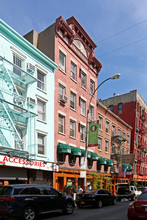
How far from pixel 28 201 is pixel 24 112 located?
864cm

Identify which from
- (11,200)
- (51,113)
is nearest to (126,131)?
(51,113)

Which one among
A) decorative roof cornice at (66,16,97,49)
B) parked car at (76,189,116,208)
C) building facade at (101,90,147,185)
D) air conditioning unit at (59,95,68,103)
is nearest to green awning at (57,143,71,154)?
air conditioning unit at (59,95,68,103)

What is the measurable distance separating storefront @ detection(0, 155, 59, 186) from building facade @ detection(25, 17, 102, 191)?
1.16 metres

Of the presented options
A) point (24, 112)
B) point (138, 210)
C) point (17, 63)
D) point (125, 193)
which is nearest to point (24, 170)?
point (24, 112)

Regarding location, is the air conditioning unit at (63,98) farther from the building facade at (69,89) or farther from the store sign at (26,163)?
the store sign at (26,163)

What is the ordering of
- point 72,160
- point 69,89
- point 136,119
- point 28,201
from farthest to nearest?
point 136,119
point 69,89
point 72,160
point 28,201

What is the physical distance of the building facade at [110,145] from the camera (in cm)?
3328

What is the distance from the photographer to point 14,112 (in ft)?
58.0

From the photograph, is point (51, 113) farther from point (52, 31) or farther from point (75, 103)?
point (52, 31)

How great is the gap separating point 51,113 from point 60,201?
423 inches

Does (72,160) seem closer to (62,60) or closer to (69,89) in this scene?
(69,89)

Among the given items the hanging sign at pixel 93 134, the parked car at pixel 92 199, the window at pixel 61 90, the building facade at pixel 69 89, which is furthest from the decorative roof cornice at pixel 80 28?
the parked car at pixel 92 199

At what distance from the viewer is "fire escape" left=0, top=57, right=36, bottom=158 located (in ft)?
54.3

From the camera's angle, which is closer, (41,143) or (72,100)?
(41,143)
